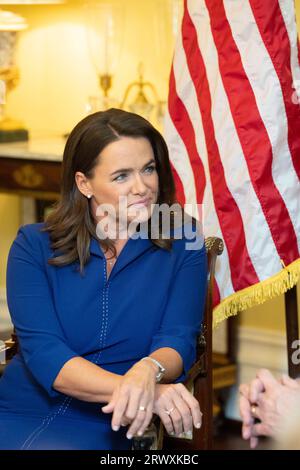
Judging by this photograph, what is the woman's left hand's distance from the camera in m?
2.08

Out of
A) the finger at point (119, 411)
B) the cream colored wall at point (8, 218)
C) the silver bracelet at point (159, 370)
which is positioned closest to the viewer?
the finger at point (119, 411)

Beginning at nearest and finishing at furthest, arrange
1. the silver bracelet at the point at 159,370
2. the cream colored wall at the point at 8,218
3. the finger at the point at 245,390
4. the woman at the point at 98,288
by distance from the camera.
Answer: the finger at the point at 245,390 < the silver bracelet at the point at 159,370 < the woman at the point at 98,288 < the cream colored wall at the point at 8,218

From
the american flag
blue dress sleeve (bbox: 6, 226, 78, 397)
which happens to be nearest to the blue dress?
blue dress sleeve (bbox: 6, 226, 78, 397)

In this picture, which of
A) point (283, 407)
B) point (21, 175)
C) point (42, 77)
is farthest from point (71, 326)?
point (42, 77)

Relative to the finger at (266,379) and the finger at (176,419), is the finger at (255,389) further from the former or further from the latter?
the finger at (176,419)

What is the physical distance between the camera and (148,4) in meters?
4.12

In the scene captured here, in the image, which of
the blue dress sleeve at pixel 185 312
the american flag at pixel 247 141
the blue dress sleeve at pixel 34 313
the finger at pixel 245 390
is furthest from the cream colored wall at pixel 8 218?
the finger at pixel 245 390

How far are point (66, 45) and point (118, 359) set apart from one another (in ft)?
7.76

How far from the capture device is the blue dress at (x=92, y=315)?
2.38 metres

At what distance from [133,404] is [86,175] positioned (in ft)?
2.17

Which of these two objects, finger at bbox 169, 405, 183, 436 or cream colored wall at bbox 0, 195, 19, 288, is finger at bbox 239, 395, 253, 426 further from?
cream colored wall at bbox 0, 195, 19, 288

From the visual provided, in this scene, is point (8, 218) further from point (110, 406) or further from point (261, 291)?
point (110, 406)

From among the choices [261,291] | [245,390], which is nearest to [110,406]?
[245,390]

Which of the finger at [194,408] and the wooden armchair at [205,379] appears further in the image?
the wooden armchair at [205,379]
